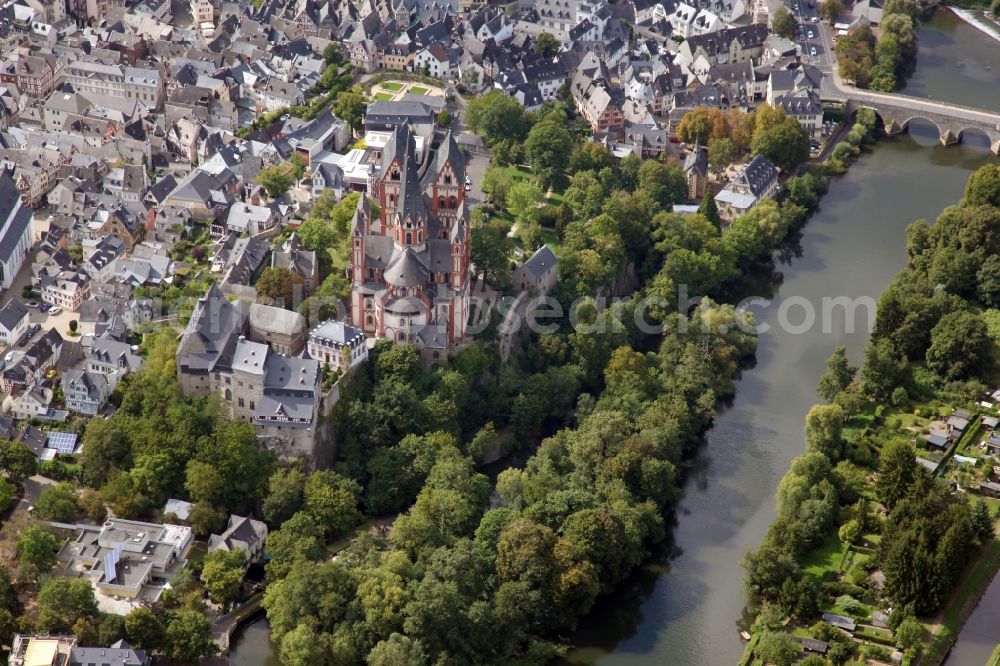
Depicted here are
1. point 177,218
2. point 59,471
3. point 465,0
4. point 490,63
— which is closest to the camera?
point 59,471

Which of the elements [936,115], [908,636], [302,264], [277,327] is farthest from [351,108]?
[908,636]

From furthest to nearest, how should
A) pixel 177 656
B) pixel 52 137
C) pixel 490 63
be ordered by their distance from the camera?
pixel 490 63 < pixel 52 137 < pixel 177 656

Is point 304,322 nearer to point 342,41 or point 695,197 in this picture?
point 695,197

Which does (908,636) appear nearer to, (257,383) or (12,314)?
(257,383)

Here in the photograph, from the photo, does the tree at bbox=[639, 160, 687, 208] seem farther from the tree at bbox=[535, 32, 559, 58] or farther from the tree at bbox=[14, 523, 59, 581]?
the tree at bbox=[14, 523, 59, 581]

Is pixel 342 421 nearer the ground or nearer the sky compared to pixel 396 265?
nearer the ground

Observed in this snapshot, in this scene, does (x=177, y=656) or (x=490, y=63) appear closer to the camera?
(x=177, y=656)

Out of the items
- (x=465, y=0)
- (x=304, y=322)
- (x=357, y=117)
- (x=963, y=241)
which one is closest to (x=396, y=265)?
(x=304, y=322)
